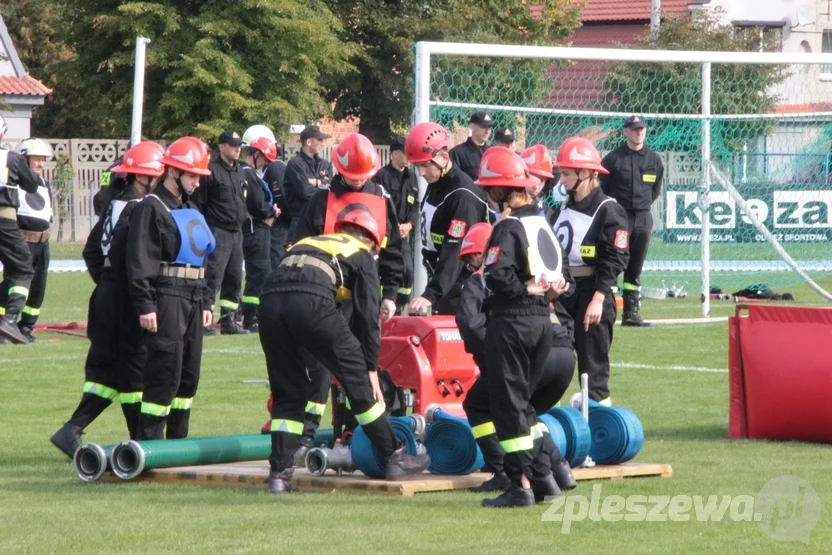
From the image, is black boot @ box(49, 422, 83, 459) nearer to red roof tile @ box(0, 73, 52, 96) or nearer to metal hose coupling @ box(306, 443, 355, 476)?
metal hose coupling @ box(306, 443, 355, 476)

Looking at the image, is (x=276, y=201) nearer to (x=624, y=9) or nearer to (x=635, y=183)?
(x=635, y=183)

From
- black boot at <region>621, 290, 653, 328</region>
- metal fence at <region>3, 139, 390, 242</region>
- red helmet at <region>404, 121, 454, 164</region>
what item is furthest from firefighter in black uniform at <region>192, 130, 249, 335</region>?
metal fence at <region>3, 139, 390, 242</region>

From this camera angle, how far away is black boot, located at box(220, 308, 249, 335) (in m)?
17.3

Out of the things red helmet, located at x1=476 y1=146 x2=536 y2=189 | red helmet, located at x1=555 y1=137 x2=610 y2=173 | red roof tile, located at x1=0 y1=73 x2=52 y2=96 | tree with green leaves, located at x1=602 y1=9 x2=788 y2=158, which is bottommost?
red helmet, located at x1=476 y1=146 x2=536 y2=189

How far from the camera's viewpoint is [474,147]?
1367 centimetres

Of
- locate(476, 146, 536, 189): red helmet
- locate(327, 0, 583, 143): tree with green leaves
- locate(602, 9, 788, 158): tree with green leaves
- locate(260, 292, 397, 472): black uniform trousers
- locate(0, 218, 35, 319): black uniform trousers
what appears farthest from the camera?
locate(327, 0, 583, 143): tree with green leaves

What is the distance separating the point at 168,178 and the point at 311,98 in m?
30.9

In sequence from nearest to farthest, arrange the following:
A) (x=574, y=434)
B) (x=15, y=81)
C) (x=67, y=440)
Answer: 1. (x=574, y=434)
2. (x=67, y=440)
3. (x=15, y=81)

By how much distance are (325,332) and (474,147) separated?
5.69 metres

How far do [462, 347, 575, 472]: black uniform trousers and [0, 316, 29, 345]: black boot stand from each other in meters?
8.99

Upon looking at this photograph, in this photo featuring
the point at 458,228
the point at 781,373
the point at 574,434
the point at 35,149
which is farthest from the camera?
the point at 35,149

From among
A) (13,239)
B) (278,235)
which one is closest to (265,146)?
(278,235)

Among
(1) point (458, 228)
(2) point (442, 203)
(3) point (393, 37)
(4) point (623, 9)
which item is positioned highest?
(4) point (623, 9)

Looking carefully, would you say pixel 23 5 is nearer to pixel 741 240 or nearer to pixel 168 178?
pixel 741 240
